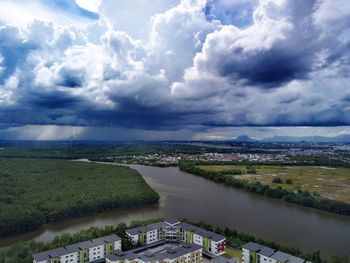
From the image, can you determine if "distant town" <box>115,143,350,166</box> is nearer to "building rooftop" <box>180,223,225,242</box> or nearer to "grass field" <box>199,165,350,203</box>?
"grass field" <box>199,165,350,203</box>

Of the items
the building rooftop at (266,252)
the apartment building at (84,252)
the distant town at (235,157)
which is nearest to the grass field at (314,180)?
the distant town at (235,157)

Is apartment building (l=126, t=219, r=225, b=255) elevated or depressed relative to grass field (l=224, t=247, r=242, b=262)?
elevated

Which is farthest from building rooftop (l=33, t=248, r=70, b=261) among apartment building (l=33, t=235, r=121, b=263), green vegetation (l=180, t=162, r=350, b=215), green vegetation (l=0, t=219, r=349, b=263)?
green vegetation (l=180, t=162, r=350, b=215)

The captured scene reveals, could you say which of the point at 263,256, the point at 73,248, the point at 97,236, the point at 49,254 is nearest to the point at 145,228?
the point at 97,236

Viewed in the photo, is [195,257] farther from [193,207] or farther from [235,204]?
[235,204]

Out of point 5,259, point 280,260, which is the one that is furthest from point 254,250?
point 5,259

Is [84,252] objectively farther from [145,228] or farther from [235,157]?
[235,157]

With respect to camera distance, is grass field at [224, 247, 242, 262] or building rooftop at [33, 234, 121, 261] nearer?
building rooftop at [33, 234, 121, 261]
